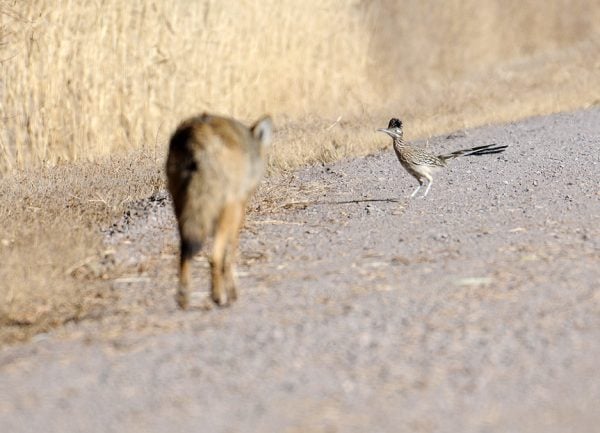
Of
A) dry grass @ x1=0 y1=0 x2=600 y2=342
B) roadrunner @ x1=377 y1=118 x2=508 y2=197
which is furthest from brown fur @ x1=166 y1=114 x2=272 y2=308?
roadrunner @ x1=377 y1=118 x2=508 y2=197

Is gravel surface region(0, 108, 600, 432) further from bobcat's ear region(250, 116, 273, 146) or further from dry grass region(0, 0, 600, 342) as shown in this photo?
bobcat's ear region(250, 116, 273, 146)

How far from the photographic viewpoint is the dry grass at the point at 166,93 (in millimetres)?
8523

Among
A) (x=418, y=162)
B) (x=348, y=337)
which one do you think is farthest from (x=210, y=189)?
(x=418, y=162)

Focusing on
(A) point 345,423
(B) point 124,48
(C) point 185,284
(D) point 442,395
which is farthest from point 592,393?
(B) point 124,48

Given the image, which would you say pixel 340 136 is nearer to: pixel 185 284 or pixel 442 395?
pixel 185 284

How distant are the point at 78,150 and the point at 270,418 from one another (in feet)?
30.0

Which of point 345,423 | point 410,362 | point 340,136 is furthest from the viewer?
point 340,136

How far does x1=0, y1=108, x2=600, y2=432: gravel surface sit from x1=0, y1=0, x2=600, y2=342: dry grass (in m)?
Answer: 0.54

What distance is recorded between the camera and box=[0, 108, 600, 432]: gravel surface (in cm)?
Answer: 499

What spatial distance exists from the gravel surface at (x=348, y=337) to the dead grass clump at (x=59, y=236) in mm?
219

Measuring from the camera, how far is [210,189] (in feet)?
21.6

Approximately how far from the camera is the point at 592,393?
5148 millimetres

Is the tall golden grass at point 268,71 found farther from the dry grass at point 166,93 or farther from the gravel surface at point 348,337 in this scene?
the gravel surface at point 348,337

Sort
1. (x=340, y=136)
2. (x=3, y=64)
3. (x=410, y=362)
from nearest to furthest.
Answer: (x=410, y=362)
(x=3, y=64)
(x=340, y=136)
